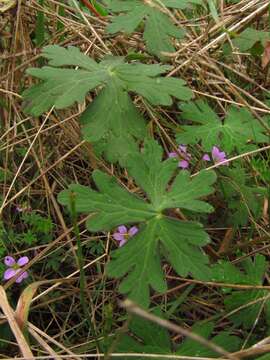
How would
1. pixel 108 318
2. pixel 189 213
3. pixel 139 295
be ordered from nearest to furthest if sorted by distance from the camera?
pixel 108 318
pixel 139 295
pixel 189 213

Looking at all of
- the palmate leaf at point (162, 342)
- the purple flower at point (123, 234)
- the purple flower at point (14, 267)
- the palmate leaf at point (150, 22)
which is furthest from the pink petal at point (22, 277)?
the palmate leaf at point (150, 22)

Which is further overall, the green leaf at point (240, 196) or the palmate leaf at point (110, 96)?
the green leaf at point (240, 196)

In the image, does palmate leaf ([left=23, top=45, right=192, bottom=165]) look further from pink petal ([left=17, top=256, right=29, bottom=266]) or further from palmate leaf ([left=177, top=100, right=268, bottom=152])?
pink petal ([left=17, top=256, right=29, bottom=266])

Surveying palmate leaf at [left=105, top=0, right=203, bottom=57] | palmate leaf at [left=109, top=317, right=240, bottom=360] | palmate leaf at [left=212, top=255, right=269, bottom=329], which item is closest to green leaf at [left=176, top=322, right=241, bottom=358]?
palmate leaf at [left=109, top=317, right=240, bottom=360]

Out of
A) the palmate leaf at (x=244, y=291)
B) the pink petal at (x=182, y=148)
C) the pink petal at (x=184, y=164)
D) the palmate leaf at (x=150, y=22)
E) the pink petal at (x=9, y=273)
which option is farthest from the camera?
the pink petal at (x=182, y=148)

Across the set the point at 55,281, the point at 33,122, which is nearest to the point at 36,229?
the point at 55,281

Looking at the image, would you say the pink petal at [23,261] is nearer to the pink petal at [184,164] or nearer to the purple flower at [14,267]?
the purple flower at [14,267]

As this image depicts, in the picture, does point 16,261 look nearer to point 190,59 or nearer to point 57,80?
point 57,80
